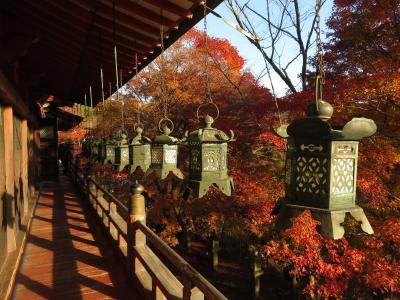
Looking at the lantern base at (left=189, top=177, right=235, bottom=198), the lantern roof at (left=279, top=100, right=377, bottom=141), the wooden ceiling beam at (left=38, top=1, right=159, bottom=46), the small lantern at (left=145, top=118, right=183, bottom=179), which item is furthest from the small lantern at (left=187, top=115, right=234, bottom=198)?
the wooden ceiling beam at (left=38, top=1, right=159, bottom=46)

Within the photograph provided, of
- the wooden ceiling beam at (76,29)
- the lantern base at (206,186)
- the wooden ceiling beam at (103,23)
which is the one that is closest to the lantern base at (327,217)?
the lantern base at (206,186)

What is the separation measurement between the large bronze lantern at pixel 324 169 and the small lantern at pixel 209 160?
4.03 ft

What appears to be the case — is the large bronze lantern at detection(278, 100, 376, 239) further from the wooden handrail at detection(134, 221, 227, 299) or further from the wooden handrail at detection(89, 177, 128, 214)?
the wooden handrail at detection(89, 177, 128, 214)

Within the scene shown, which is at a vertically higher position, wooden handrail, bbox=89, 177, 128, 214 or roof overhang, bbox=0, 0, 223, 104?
roof overhang, bbox=0, 0, 223, 104

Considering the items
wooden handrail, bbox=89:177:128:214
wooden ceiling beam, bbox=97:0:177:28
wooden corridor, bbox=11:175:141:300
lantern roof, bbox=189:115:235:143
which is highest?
wooden ceiling beam, bbox=97:0:177:28

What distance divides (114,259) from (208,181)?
3905 millimetres

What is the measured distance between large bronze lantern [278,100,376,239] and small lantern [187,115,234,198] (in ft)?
4.03

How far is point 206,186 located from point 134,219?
102 inches

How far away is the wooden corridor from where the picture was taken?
16.6ft

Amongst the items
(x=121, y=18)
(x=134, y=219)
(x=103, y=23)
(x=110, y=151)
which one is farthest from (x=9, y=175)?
(x=121, y=18)

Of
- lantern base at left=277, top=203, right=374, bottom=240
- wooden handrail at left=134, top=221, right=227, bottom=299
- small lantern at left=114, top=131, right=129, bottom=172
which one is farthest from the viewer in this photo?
small lantern at left=114, top=131, right=129, bottom=172

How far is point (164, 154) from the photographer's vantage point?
3.95 metres

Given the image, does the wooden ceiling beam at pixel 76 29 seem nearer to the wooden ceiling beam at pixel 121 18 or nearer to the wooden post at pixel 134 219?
the wooden ceiling beam at pixel 121 18

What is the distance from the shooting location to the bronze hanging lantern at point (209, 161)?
A: 3.24 metres
